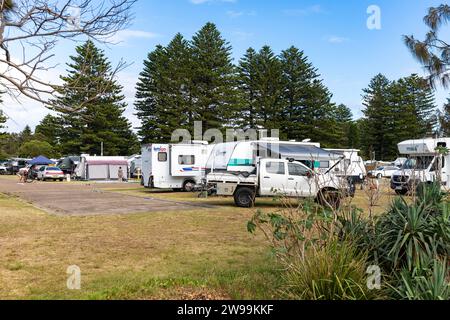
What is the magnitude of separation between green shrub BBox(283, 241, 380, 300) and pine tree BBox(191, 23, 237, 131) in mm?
47132

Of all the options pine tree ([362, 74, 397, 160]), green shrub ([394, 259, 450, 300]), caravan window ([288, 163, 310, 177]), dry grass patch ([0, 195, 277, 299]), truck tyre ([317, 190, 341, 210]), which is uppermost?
pine tree ([362, 74, 397, 160])

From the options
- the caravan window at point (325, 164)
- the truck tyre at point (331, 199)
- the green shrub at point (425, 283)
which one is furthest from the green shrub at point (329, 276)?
the caravan window at point (325, 164)

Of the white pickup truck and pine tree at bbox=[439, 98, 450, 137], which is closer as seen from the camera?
the white pickup truck

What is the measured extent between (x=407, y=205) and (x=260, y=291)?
1947 millimetres

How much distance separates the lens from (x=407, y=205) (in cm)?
504

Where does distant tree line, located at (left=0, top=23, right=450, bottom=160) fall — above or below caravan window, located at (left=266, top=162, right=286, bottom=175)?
above

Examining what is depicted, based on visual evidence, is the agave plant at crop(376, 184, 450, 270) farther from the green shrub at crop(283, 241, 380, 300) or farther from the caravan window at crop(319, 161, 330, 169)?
the caravan window at crop(319, 161, 330, 169)

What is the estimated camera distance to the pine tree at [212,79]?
170ft

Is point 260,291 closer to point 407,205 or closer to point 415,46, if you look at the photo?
point 407,205

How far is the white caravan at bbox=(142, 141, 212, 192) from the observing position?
22.7 metres

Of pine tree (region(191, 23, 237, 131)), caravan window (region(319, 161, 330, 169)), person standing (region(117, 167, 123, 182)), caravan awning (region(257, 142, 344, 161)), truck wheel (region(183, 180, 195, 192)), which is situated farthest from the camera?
pine tree (region(191, 23, 237, 131))

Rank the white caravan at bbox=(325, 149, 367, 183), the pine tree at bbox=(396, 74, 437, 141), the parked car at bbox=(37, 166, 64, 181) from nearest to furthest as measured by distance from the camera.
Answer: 1. the white caravan at bbox=(325, 149, 367, 183)
2. the parked car at bbox=(37, 166, 64, 181)
3. the pine tree at bbox=(396, 74, 437, 141)

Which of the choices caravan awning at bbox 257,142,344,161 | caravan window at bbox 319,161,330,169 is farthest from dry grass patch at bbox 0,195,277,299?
caravan window at bbox 319,161,330,169
